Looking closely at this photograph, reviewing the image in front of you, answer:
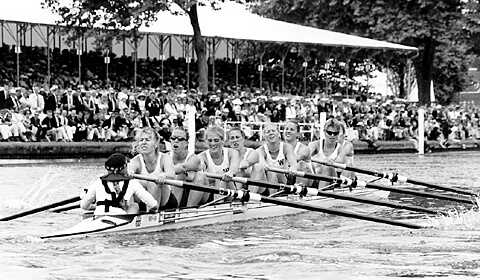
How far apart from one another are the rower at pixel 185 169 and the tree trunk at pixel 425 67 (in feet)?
135

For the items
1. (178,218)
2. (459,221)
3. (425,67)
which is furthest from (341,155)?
(425,67)

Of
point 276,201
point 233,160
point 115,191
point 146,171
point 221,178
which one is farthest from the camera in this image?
point 233,160

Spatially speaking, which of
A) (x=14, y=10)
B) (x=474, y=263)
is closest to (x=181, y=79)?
(x=14, y=10)

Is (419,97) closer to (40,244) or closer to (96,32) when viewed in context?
(96,32)

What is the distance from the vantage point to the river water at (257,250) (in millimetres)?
11703

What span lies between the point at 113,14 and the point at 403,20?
19568 millimetres

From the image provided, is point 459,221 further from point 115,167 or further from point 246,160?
point 115,167

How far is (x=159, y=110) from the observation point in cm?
3378

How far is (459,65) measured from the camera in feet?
224

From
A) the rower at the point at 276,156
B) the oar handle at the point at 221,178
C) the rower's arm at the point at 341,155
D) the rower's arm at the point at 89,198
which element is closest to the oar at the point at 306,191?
the oar handle at the point at 221,178

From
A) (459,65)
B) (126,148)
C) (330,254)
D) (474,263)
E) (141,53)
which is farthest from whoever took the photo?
(459,65)

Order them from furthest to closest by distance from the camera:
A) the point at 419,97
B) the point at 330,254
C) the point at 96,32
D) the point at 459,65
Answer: the point at 459,65 < the point at 419,97 < the point at 96,32 < the point at 330,254

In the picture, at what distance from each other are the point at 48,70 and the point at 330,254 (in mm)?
24967

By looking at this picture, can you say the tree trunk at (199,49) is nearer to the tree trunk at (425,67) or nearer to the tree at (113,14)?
the tree at (113,14)
